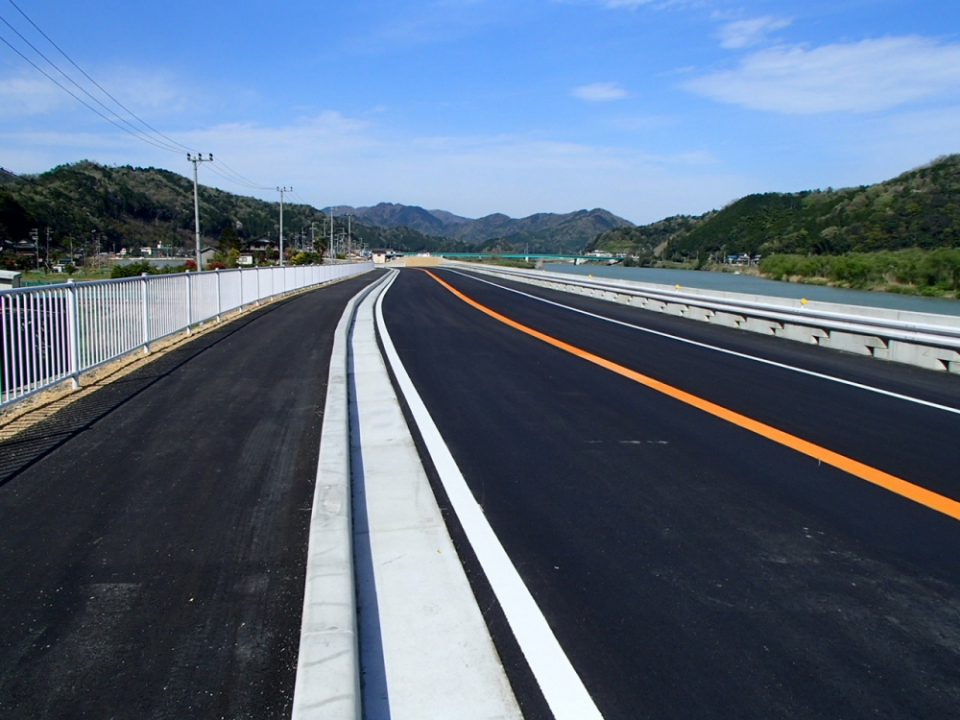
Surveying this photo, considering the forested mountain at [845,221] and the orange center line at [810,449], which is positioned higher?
the forested mountain at [845,221]

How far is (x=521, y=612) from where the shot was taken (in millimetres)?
3412

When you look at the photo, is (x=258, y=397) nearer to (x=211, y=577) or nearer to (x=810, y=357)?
(x=211, y=577)

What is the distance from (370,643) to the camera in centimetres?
319

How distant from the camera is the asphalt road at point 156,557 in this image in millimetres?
2820

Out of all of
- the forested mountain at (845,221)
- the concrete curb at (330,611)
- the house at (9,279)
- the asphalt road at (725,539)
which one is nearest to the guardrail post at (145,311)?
the asphalt road at (725,539)

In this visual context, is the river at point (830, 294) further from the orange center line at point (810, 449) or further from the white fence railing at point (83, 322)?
the white fence railing at point (83, 322)

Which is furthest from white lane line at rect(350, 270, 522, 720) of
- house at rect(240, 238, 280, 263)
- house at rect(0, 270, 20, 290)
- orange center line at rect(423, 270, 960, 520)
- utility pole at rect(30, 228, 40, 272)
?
house at rect(240, 238, 280, 263)

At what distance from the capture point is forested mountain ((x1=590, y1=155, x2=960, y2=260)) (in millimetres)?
44219

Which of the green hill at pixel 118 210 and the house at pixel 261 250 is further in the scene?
the house at pixel 261 250

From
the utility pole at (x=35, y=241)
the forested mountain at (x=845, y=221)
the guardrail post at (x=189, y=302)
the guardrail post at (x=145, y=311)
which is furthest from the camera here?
the utility pole at (x=35, y=241)

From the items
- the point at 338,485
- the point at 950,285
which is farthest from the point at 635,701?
the point at 950,285

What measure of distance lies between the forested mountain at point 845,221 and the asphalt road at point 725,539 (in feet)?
126

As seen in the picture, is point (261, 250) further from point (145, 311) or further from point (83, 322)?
point (83, 322)

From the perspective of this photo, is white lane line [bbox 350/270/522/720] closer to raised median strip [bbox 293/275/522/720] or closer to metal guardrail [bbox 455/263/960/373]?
raised median strip [bbox 293/275/522/720]
